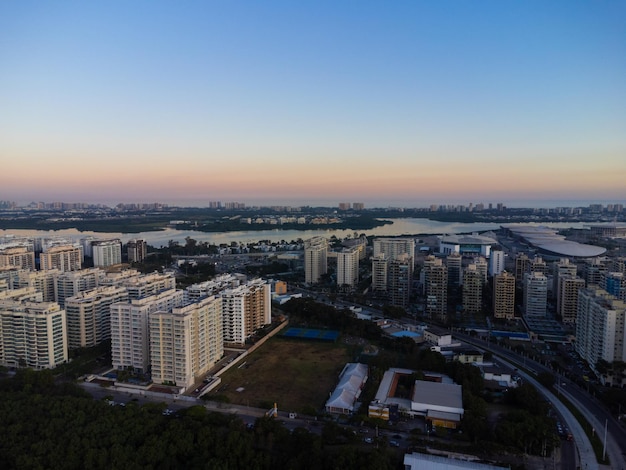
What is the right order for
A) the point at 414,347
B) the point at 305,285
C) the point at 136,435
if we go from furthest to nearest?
the point at 305,285
the point at 414,347
the point at 136,435

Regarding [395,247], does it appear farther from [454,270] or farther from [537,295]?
[537,295]

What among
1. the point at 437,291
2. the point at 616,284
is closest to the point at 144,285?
the point at 437,291

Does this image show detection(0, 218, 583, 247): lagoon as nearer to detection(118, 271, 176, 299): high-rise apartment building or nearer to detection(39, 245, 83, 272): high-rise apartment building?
detection(39, 245, 83, 272): high-rise apartment building

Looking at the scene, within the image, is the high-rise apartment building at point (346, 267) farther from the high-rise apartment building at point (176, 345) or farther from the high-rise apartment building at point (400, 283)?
the high-rise apartment building at point (176, 345)

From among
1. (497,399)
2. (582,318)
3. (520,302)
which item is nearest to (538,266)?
(520,302)

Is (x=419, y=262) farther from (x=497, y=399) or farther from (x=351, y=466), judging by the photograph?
(x=351, y=466)

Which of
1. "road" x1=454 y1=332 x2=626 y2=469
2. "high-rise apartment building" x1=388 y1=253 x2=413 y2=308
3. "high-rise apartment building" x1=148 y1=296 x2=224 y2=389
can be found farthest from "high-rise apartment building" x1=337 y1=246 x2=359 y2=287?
"high-rise apartment building" x1=148 y1=296 x2=224 y2=389

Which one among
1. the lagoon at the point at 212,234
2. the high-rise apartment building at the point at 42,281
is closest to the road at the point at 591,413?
the high-rise apartment building at the point at 42,281
